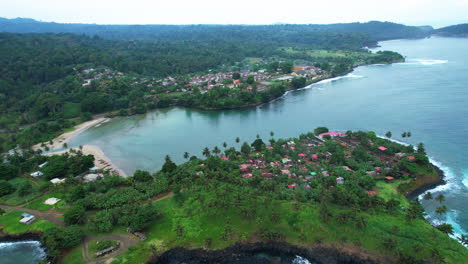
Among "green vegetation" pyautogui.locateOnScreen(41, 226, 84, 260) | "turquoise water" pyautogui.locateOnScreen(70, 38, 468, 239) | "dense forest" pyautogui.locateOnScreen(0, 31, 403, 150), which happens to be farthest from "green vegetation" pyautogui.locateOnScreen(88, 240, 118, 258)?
"dense forest" pyautogui.locateOnScreen(0, 31, 403, 150)

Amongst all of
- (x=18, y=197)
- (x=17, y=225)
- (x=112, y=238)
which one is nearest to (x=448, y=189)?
(x=112, y=238)

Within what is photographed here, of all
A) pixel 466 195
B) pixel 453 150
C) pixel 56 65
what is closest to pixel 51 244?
pixel 466 195

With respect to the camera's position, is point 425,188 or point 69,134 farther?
point 69,134

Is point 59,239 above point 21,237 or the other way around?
above

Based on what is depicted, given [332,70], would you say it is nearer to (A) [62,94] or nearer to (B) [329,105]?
(B) [329,105]

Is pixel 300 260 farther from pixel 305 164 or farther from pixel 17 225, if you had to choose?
pixel 17 225

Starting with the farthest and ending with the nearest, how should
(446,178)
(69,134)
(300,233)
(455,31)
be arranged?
(455,31) < (69,134) < (446,178) < (300,233)

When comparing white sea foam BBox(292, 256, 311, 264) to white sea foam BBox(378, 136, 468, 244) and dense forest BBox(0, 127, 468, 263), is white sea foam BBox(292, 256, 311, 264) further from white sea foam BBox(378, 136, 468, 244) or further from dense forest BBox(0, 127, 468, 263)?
white sea foam BBox(378, 136, 468, 244)
